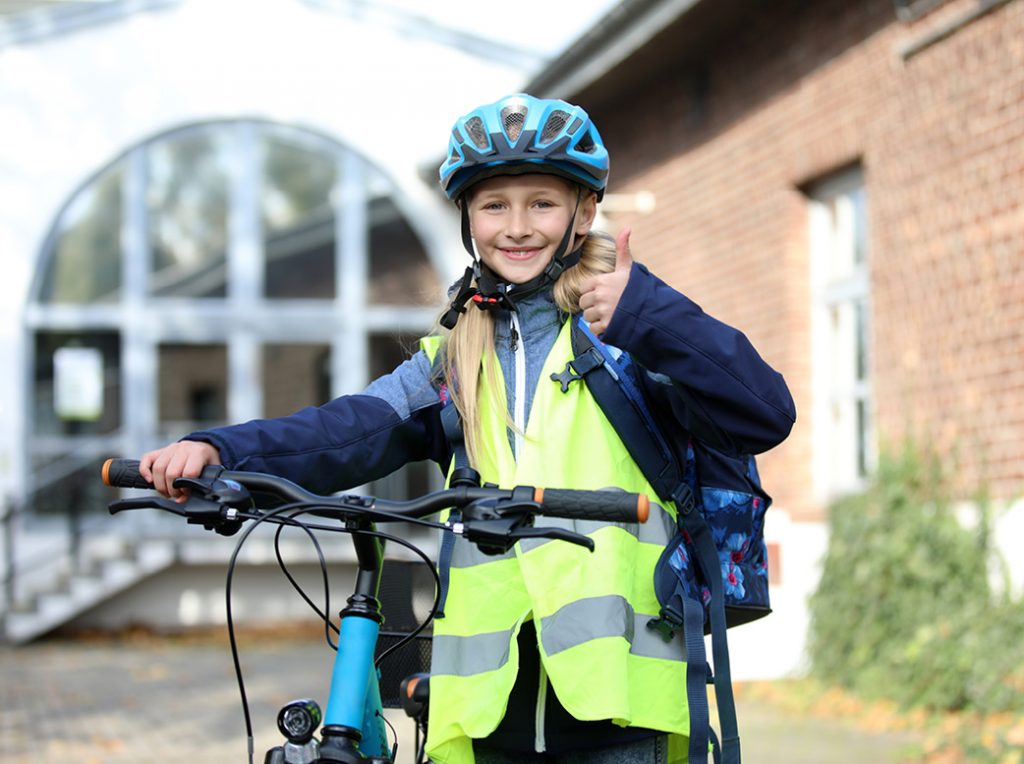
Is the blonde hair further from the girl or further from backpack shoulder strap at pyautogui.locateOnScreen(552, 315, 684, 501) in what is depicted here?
backpack shoulder strap at pyautogui.locateOnScreen(552, 315, 684, 501)

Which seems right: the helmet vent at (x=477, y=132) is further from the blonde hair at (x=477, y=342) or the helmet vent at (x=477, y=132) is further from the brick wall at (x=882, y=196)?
the brick wall at (x=882, y=196)

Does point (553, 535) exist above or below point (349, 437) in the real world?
below

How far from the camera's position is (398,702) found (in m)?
3.16

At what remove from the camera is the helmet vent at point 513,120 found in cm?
285

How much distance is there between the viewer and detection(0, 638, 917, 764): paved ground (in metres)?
7.74

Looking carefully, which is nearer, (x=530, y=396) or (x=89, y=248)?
(x=530, y=396)

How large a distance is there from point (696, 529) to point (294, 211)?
633 inches

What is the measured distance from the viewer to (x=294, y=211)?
1838 centimetres

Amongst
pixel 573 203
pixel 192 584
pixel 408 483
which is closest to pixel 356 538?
pixel 573 203

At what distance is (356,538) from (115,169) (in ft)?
53.2

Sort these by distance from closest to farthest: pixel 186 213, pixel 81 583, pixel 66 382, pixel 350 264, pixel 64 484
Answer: pixel 81 583, pixel 64 484, pixel 66 382, pixel 186 213, pixel 350 264

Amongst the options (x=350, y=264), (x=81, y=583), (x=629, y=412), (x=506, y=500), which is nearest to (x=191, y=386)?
(x=350, y=264)

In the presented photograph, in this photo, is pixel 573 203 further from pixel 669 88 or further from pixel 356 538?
pixel 669 88

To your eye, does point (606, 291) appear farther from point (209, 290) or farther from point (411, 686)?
point (209, 290)
